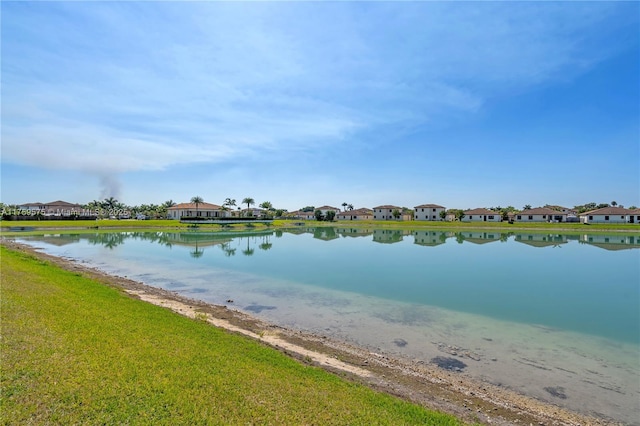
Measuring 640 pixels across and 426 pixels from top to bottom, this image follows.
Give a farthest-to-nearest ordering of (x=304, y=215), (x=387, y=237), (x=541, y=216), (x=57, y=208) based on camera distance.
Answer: (x=304, y=215)
(x=57, y=208)
(x=541, y=216)
(x=387, y=237)

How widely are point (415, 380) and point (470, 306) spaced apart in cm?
876

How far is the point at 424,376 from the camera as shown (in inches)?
334

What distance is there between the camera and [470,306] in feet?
50.9

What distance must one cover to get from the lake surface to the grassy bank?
4.34 m

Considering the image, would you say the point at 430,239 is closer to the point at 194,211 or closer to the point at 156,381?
the point at 156,381

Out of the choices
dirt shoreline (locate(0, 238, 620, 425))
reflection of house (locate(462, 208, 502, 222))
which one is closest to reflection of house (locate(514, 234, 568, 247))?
dirt shoreline (locate(0, 238, 620, 425))

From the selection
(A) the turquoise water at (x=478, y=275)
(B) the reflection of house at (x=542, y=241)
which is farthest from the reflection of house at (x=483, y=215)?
(A) the turquoise water at (x=478, y=275)

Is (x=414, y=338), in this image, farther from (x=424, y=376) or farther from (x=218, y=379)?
(x=218, y=379)

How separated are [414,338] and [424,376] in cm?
306

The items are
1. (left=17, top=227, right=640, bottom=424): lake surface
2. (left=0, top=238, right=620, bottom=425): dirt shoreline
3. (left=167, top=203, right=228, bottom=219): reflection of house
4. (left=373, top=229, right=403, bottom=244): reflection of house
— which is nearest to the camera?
(left=0, top=238, right=620, bottom=425): dirt shoreline

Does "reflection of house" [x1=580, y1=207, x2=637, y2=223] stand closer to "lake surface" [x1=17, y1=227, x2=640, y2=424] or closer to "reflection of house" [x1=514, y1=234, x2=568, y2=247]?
"reflection of house" [x1=514, y1=234, x2=568, y2=247]

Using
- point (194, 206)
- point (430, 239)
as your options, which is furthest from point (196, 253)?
point (194, 206)

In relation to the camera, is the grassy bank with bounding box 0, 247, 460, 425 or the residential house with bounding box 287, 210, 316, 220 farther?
the residential house with bounding box 287, 210, 316, 220

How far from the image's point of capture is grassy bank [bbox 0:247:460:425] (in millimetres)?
4961
